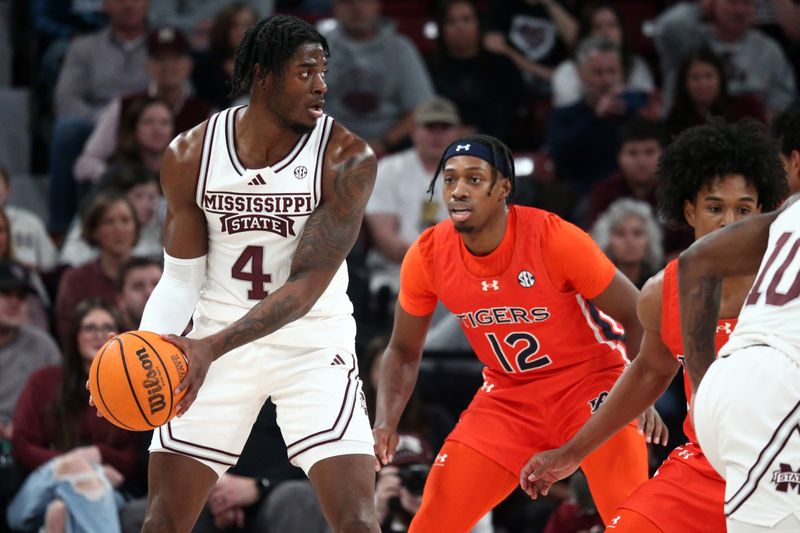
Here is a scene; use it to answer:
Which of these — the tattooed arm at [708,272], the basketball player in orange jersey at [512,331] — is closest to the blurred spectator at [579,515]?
the basketball player in orange jersey at [512,331]

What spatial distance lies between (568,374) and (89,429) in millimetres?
2897

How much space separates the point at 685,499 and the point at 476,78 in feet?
19.0

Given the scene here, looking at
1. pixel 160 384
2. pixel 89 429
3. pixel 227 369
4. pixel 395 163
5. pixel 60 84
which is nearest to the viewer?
pixel 160 384

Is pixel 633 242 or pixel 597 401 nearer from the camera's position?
pixel 597 401

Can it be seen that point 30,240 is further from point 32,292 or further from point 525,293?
point 525,293

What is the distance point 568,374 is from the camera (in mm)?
5215

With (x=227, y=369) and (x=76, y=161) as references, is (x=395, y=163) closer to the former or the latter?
(x=76, y=161)

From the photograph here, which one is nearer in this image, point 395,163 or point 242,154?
point 242,154

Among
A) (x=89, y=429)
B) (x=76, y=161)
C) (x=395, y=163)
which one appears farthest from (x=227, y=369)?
(x=76, y=161)

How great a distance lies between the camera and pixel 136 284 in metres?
7.62

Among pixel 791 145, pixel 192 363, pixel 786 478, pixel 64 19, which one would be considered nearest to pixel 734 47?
pixel 64 19

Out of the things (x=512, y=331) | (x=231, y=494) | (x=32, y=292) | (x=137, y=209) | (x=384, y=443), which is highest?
(x=512, y=331)

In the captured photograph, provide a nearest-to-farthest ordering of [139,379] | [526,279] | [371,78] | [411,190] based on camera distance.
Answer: [139,379], [526,279], [411,190], [371,78]

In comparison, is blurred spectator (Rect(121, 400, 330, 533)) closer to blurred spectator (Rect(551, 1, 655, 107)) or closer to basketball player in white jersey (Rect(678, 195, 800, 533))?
basketball player in white jersey (Rect(678, 195, 800, 533))
